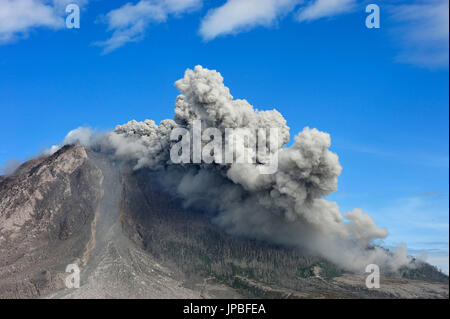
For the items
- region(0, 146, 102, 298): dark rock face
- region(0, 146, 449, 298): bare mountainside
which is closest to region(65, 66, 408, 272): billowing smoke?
region(0, 146, 449, 298): bare mountainside

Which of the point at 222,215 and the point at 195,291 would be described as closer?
the point at 195,291

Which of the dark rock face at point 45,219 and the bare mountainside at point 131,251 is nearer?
the bare mountainside at point 131,251

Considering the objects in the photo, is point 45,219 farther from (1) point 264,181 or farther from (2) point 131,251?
(1) point 264,181

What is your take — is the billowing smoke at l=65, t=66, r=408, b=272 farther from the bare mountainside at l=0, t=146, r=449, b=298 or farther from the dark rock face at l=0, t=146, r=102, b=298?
the dark rock face at l=0, t=146, r=102, b=298

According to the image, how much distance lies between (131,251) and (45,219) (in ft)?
55.3

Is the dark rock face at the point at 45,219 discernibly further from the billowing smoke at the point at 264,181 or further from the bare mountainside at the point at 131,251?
the billowing smoke at the point at 264,181

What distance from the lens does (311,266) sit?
6719cm

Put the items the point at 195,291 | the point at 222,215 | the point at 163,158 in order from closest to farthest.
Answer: the point at 195,291 < the point at 222,215 < the point at 163,158

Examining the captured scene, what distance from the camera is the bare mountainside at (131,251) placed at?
58.4 m

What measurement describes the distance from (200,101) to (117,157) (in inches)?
1378

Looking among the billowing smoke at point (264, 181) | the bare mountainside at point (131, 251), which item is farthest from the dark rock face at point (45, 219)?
the billowing smoke at point (264, 181)

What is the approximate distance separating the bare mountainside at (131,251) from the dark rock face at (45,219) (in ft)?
0.52
